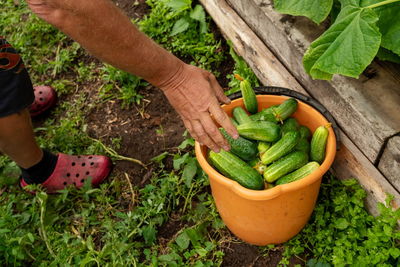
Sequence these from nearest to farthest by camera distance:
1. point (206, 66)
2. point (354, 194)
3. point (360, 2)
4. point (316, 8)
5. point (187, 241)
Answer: point (360, 2)
point (316, 8)
point (354, 194)
point (187, 241)
point (206, 66)

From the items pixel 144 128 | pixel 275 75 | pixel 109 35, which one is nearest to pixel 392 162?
pixel 275 75

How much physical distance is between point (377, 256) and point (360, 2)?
4.57ft

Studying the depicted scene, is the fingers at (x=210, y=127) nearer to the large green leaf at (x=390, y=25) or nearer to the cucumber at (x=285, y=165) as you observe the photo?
the cucumber at (x=285, y=165)

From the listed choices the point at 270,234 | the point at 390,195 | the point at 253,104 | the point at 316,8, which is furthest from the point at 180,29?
the point at 390,195

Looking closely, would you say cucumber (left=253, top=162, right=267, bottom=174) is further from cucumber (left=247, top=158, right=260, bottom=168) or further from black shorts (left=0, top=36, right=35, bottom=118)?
black shorts (left=0, top=36, right=35, bottom=118)

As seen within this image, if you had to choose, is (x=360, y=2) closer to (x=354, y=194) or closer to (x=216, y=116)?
(x=216, y=116)

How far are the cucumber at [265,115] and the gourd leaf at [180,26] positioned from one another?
5.82 ft

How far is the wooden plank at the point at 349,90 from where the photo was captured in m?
2.29

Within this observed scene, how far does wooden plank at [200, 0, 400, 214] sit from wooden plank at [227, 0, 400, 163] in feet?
0.22

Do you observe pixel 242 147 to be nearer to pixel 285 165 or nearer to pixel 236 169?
pixel 236 169

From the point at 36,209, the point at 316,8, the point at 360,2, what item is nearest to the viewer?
the point at 360,2

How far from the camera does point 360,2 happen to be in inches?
86.4

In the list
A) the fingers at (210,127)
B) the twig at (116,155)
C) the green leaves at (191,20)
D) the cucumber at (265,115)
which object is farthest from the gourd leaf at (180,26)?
the fingers at (210,127)

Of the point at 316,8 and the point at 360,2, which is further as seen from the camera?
the point at 316,8
